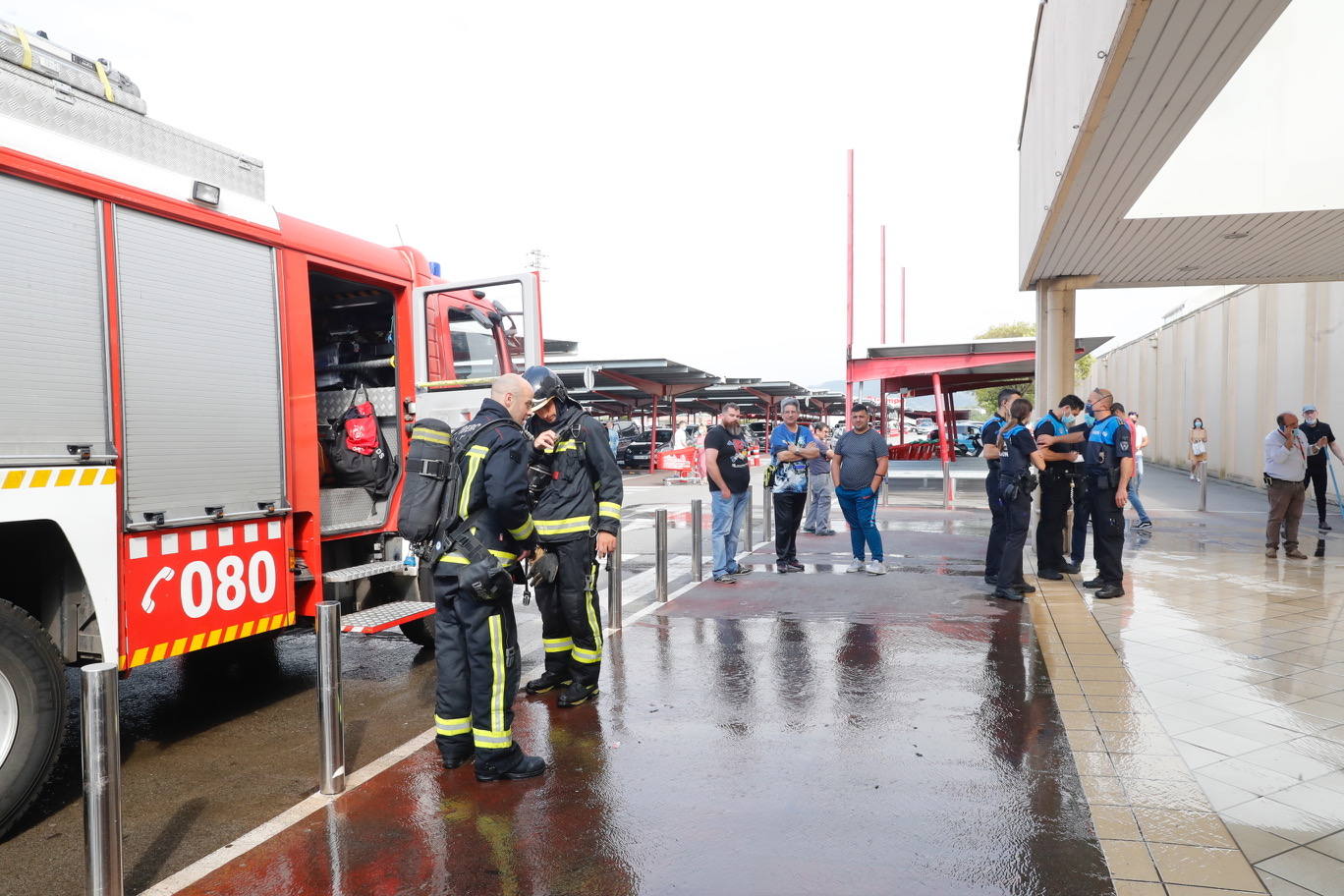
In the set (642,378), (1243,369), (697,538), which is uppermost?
(642,378)

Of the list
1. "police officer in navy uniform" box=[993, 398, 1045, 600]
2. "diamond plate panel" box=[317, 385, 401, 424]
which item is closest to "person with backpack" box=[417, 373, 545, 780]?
"diamond plate panel" box=[317, 385, 401, 424]

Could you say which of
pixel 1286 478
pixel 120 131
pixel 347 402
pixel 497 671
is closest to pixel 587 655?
pixel 497 671

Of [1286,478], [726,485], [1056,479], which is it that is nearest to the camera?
[1056,479]

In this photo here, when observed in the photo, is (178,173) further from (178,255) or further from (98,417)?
(98,417)

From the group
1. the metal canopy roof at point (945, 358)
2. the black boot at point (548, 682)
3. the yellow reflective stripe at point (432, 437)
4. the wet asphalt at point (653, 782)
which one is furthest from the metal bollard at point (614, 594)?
the metal canopy roof at point (945, 358)

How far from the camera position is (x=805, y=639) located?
22.0 ft

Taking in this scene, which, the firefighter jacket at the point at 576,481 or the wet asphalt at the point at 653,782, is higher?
the firefighter jacket at the point at 576,481

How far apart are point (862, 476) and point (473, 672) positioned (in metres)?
5.72

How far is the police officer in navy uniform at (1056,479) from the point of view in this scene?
8.45 meters

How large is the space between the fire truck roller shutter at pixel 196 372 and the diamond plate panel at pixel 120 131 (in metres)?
0.34

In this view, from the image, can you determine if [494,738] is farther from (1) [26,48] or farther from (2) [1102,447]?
(2) [1102,447]

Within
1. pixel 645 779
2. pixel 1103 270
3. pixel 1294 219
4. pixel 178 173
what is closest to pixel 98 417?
pixel 178 173

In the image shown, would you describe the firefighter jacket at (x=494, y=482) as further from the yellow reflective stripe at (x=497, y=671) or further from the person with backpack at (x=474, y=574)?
the yellow reflective stripe at (x=497, y=671)

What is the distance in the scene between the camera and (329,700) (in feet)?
12.8
